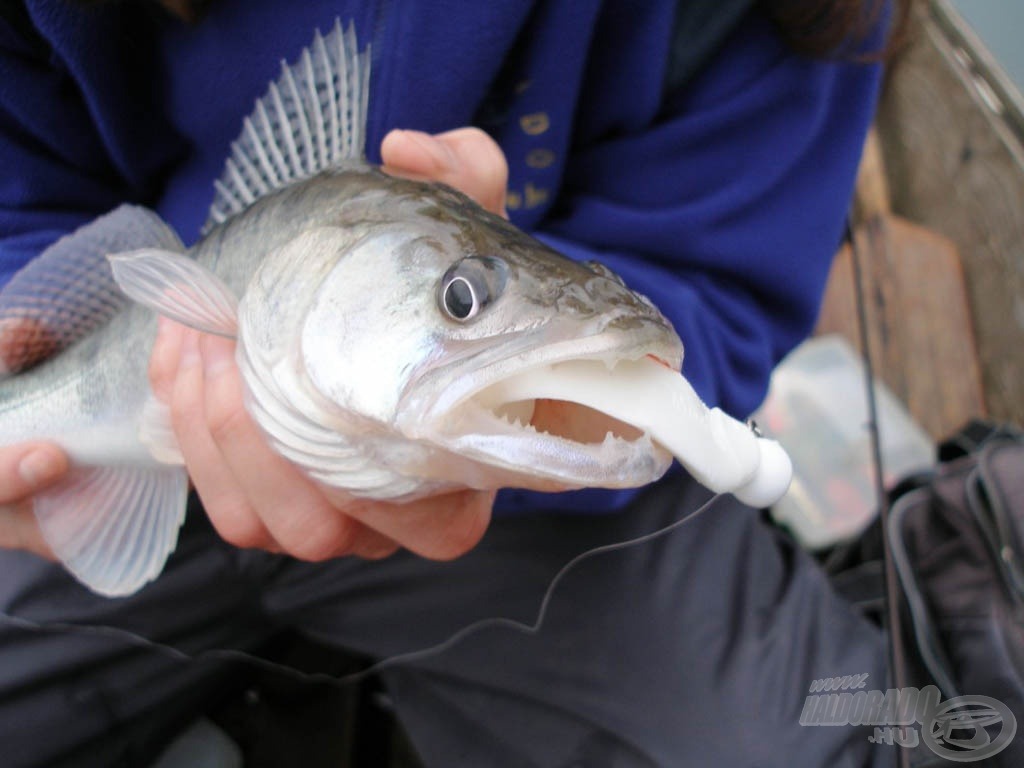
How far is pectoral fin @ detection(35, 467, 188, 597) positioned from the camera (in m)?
0.97

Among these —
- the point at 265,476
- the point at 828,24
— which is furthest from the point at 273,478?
the point at 828,24

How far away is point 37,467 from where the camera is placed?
97cm

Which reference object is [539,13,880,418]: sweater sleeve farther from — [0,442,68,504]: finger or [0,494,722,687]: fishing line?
[0,442,68,504]: finger

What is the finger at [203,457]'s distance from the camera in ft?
2.70

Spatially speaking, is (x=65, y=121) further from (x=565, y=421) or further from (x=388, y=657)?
(x=565, y=421)

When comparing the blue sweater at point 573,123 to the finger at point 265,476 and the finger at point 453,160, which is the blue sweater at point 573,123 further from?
the finger at point 265,476

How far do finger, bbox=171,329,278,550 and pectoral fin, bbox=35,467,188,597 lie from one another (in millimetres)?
150

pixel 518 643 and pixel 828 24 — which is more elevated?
pixel 828 24

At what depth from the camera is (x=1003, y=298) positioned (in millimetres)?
2289

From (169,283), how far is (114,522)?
0.44m

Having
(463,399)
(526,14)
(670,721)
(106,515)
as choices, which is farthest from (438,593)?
(526,14)

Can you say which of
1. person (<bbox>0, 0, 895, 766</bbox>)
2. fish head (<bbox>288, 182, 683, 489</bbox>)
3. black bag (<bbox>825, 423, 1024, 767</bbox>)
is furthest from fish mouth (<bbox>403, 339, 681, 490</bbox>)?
black bag (<bbox>825, 423, 1024, 767</bbox>)

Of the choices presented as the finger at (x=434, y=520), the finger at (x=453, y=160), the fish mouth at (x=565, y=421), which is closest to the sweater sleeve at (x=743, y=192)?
the finger at (x=453, y=160)

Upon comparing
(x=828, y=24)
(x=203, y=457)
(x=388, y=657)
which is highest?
(x=828, y=24)
